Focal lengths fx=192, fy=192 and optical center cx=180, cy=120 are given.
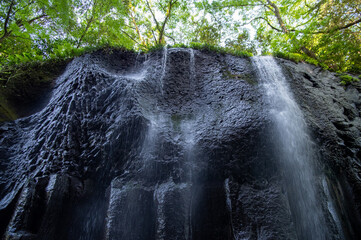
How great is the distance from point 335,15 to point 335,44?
2.67ft

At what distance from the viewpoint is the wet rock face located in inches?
143

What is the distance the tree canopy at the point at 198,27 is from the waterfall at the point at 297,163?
2877mm

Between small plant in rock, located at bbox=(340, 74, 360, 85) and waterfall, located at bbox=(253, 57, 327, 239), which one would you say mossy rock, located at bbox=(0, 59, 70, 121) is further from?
small plant in rock, located at bbox=(340, 74, 360, 85)

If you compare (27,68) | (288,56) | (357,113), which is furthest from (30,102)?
(357,113)

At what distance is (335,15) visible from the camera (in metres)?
5.61

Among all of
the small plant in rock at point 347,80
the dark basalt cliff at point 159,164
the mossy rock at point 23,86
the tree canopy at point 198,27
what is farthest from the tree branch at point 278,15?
the mossy rock at point 23,86

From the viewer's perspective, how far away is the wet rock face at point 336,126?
11.9 ft

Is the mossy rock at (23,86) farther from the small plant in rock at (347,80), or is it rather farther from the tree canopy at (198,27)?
the small plant in rock at (347,80)

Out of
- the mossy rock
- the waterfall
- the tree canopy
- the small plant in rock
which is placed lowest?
the waterfall

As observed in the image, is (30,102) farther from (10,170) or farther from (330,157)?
(330,157)

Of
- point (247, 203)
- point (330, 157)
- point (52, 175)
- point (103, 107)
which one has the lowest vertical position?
point (247, 203)

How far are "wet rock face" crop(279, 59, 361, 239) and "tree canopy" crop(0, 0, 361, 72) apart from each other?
1137mm

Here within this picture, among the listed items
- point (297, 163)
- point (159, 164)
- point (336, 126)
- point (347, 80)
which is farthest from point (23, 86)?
point (347, 80)

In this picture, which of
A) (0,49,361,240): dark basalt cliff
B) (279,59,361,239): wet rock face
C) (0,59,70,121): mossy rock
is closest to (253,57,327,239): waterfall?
(0,49,361,240): dark basalt cliff
